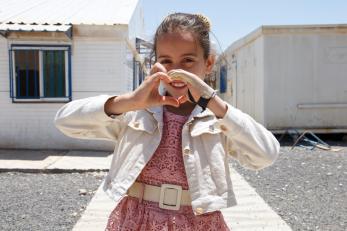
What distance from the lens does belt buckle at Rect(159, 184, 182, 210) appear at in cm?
170

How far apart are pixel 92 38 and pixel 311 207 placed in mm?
5707

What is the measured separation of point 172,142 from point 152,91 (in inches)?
10.0

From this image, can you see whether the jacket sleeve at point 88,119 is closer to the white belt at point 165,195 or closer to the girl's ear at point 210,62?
the white belt at point 165,195

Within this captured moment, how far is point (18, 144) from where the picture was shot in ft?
30.6

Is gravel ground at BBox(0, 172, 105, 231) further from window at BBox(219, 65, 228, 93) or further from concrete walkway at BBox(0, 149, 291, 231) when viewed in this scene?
window at BBox(219, 65, 228, 93)

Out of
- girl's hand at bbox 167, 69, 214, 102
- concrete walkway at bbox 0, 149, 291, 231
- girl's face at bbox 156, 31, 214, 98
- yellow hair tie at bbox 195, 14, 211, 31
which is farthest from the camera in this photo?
concrete walkway at bbox 0, 149, 291, 231

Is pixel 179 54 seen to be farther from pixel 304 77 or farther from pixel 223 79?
pixel 223 79

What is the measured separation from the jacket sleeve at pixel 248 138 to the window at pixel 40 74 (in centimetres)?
790

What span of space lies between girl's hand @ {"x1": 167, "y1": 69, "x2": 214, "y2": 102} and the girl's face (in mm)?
83

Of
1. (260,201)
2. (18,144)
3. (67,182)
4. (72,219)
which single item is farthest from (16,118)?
(260,201)

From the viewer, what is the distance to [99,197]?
216 inches

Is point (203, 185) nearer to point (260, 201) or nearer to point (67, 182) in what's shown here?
point (260, 201)

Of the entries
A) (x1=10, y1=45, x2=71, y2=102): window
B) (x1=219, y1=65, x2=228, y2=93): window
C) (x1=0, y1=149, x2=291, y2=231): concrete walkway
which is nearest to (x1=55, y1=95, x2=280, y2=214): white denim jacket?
(x1=0, y1=149, x2=291, y2=231): concrete walkway

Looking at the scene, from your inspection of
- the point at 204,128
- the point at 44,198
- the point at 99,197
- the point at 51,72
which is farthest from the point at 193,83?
the point at 51,72
